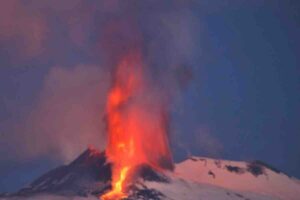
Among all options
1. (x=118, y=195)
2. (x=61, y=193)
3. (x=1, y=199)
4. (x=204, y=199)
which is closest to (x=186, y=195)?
(x=204, y=199)

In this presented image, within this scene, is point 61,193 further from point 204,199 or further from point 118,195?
point 204,199

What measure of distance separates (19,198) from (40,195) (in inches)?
191

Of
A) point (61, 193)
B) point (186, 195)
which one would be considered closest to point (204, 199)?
point (186, 195)

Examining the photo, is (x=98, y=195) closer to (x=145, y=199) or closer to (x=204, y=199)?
(x=145, y=199)

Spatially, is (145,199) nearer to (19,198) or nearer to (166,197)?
(166,197)

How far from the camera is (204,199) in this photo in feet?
654

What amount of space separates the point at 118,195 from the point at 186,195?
54.3 ft

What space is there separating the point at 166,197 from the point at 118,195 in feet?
37.3

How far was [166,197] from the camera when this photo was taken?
19738cm

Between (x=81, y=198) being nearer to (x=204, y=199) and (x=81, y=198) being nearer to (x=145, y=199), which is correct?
(x=145, y=199)

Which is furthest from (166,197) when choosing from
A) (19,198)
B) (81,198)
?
(19,198)

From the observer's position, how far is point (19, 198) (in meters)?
195

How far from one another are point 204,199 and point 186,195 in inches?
170

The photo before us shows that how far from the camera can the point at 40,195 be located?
196m
